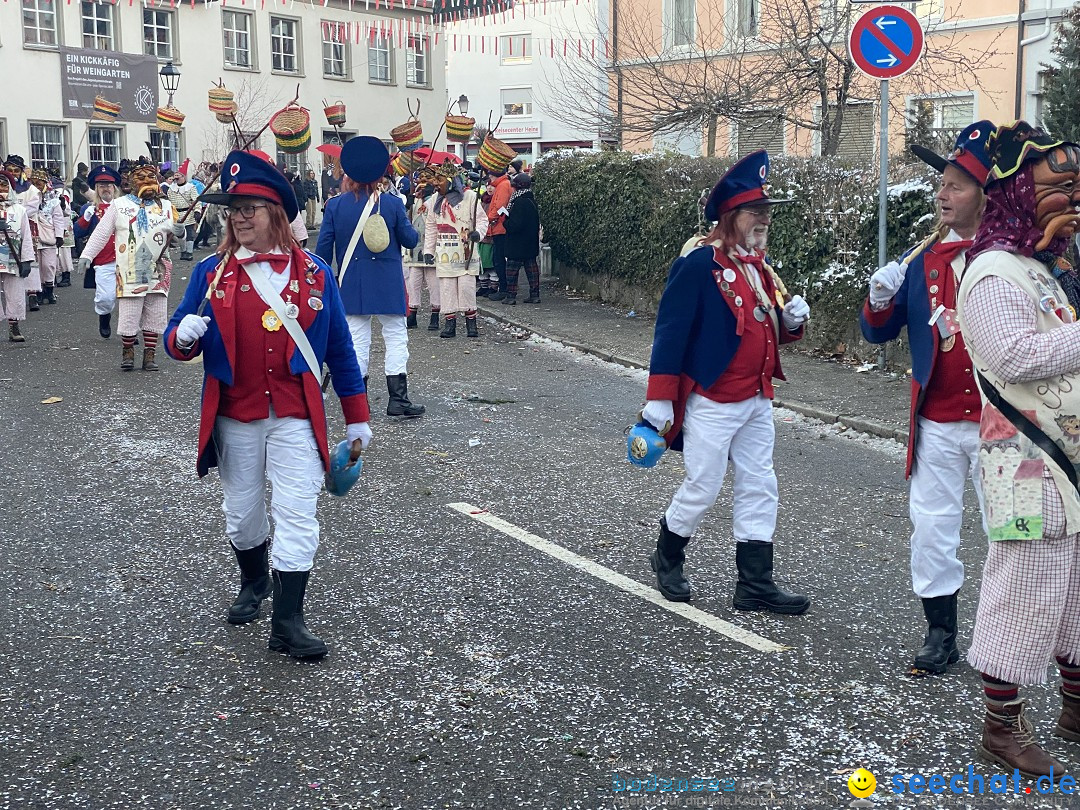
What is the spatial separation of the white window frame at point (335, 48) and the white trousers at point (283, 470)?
38.7 meters

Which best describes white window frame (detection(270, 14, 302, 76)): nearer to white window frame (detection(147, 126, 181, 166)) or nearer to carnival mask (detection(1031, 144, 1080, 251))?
white window frame (detection(147, 126, 181, 166))

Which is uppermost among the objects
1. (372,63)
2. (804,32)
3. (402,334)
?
(372,63)

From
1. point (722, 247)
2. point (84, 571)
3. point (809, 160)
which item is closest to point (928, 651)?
point (722, 247)

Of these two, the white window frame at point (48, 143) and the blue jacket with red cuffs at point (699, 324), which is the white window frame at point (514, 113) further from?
the blue jacket with red cuffs at point (699, 324)

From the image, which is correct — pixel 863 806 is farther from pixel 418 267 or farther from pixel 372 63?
pixel 372 63

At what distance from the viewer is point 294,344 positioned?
477cm

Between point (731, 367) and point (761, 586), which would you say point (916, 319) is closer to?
point (731, 367)

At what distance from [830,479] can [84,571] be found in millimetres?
4254

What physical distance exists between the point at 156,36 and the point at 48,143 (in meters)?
4.79

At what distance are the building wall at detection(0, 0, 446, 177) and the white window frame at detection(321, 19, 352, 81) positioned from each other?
137 millimetres

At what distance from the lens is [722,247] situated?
5.18 m

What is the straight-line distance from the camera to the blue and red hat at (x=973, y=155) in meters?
4.09

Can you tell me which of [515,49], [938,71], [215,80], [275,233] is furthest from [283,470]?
[515,49]

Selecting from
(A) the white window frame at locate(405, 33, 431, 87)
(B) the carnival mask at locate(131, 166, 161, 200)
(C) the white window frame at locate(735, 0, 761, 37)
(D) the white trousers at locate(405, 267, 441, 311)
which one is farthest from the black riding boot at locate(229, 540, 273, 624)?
(A) the white window frame at locate(405, 33, 431, 87)
